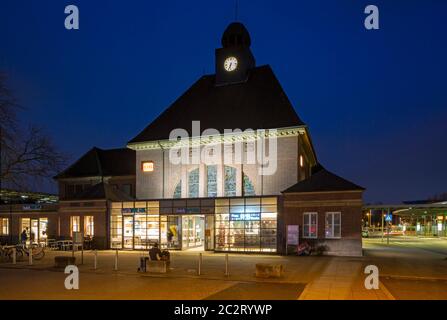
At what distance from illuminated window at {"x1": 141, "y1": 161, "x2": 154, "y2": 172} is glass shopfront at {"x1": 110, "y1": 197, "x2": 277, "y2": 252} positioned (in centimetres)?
390

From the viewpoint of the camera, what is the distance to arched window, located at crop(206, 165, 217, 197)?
32.7m

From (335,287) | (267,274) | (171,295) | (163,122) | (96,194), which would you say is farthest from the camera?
(163,122)

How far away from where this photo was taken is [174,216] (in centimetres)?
3058

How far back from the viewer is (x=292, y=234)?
26.0 metres

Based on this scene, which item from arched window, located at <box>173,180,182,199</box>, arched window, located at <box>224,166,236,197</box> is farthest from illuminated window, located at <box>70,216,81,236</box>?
arched window, located at <box>224,166,236,197</box>

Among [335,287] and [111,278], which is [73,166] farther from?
[335,287]

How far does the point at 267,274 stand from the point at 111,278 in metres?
6.61

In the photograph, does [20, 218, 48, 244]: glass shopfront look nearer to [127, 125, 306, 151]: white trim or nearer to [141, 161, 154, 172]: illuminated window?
[141, 161, 154, 172]: illuminated window

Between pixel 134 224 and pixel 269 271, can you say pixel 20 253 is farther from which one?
pixel 269 271

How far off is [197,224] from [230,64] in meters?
15.3

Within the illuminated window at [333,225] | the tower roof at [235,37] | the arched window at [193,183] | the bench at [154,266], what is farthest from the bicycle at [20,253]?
the tower roof at [235,37]

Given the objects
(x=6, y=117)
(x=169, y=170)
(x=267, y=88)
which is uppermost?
(x=267, y=88)

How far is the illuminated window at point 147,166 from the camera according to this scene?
34406 mm
